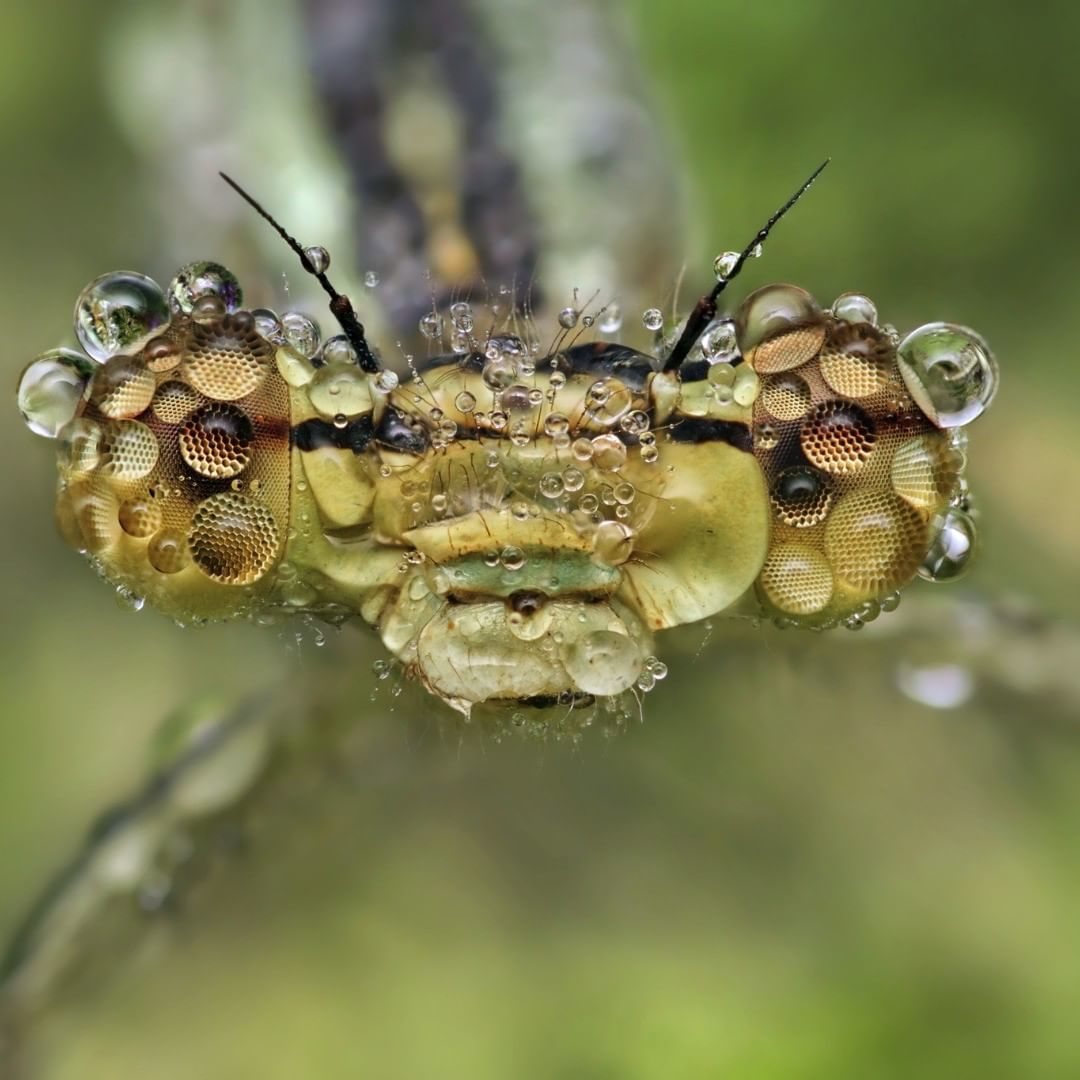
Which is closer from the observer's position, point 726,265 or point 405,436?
point 405,436

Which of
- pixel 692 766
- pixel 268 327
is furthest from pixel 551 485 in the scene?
pixel 692 766

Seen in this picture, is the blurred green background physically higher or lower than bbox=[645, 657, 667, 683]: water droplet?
lower

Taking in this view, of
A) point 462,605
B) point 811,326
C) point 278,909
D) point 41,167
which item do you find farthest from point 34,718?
point 811,326

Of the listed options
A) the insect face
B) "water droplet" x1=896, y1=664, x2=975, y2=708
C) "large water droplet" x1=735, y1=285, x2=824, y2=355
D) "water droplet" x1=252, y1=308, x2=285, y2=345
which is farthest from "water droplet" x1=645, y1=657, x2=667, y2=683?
"water droplet" x1=896, y1=664, x2=975, y2=708

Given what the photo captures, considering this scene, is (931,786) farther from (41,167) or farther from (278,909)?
(41,167)

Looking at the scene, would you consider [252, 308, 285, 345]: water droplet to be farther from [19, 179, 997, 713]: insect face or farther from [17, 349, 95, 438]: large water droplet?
[17, 349, 95, 438]: large water droplet

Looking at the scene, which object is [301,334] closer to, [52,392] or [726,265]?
[52,392]
